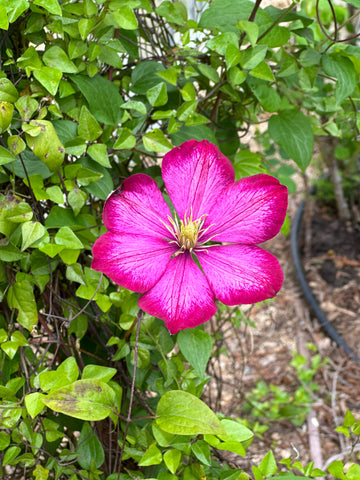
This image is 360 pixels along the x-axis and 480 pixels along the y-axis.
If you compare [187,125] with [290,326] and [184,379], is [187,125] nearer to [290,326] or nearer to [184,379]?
[184,379]

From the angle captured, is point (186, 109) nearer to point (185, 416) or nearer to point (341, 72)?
point (341, 72)

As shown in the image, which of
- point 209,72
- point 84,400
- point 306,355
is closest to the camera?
point 84,400

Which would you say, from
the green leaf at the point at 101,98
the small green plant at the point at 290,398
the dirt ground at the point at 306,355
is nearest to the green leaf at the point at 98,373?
the green leaf at the point at 101,98

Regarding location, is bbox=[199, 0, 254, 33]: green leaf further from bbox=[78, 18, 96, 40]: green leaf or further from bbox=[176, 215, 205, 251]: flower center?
bbox=[176, 215, 205, 251]: flower center

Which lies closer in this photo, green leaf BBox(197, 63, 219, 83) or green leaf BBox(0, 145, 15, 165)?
green leaf BBox(0, 145, 15, 165)

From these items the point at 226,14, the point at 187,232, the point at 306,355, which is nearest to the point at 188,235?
the point at 187,232

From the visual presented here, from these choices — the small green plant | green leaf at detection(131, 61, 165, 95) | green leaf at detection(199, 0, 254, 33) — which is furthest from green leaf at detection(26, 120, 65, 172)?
the small green plant

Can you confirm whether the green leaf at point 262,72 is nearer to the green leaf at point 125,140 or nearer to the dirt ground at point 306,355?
the green leaf at point 125,140

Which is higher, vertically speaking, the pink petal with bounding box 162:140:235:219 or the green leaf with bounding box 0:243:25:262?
the pink petal with bounding box 162:140:235:219
